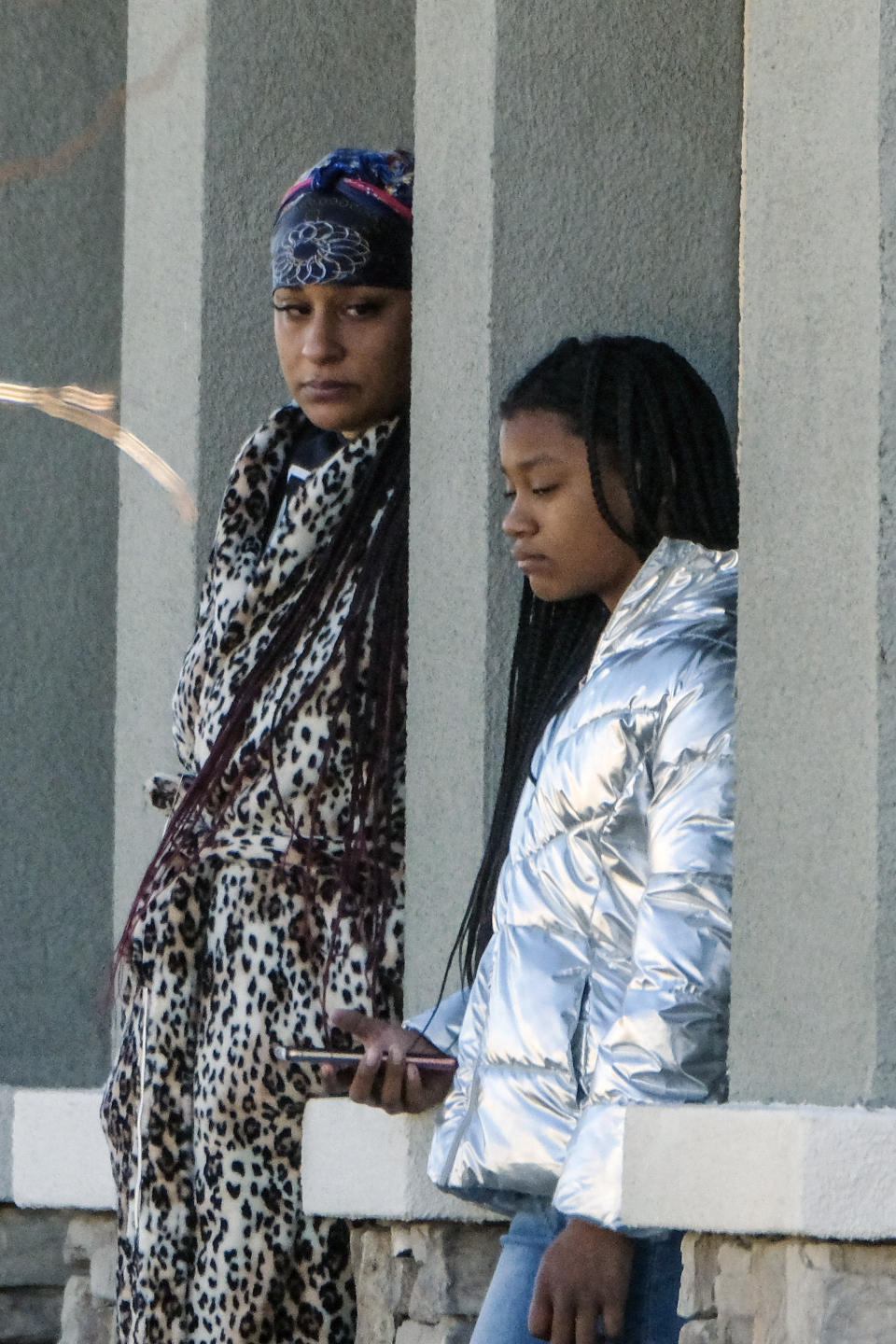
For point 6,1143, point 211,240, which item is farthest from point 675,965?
point 6,1143

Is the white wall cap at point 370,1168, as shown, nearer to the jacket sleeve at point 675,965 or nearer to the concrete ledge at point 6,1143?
the jacket sleeve at point 675,965

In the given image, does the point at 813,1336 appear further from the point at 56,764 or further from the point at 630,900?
the point at 56,764

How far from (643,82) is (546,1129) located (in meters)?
1.66

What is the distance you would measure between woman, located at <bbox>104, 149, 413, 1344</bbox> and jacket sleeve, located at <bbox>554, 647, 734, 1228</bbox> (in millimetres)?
928

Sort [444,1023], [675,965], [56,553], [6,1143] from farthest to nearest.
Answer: [56,553] < [6,1143] < [444,1023] < [675,965]

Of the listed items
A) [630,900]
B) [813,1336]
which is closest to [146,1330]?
[630,900]

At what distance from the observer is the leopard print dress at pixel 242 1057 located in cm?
366

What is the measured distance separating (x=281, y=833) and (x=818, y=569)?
1.32 meters

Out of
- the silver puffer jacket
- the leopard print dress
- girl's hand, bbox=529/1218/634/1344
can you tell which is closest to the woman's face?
the leopard print dress

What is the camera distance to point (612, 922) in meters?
2.89

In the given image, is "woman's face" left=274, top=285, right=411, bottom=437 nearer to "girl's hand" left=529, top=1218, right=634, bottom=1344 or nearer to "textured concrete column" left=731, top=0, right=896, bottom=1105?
"textured concrete column" left=731, top=0, right=896, bottom=1105

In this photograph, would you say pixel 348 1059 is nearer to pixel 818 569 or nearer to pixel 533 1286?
pixel 533 1286

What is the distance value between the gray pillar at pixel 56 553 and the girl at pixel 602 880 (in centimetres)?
261

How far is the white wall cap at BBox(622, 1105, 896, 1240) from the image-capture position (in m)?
2.41
